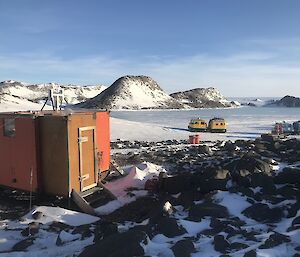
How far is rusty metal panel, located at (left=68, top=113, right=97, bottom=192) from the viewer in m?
9.78

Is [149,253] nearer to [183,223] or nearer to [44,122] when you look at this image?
[183,223]

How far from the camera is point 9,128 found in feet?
34.8

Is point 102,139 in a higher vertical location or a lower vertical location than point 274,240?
higher

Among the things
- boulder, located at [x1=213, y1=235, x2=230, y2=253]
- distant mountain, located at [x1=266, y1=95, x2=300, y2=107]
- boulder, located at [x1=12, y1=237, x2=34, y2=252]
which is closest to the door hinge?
boulder, located at [x1=12, y1=237, x2=34, y2=252]

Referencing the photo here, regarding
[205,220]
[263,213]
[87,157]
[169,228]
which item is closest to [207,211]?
[205,220]

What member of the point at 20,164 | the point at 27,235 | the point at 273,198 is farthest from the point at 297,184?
the point at 20,164

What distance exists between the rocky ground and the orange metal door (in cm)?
122

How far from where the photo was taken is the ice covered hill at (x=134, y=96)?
478 feet

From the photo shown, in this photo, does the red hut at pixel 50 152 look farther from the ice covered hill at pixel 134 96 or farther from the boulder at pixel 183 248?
the ice covered hill at pixel 134 96

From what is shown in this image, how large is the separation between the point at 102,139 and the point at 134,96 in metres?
153

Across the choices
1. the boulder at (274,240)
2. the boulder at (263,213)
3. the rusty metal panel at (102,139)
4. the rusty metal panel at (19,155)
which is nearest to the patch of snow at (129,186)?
the rusty metal panel at (102,139)

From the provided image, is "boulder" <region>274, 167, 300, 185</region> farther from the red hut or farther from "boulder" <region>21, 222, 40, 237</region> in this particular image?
"boulder" <region>21, 222, 40, 237</region>

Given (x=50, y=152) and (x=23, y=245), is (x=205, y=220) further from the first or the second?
(x=50, y=152)

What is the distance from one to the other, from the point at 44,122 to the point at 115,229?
3864mm
